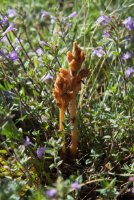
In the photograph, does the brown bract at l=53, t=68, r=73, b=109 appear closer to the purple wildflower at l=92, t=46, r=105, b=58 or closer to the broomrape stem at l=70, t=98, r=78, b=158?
the broomrape stem at l=70, t=98, r=78, b=158

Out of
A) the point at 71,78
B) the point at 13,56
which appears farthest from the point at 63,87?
the point at 13,56

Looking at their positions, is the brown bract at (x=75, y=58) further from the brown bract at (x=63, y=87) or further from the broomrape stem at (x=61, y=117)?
the broomrape stem at (x=61, y=117)

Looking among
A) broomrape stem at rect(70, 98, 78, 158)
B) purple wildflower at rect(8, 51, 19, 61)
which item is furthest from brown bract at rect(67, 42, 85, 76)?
purple wildflower at rect(8, 51, 19, 61)

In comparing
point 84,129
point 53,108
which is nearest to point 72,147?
point 84,129

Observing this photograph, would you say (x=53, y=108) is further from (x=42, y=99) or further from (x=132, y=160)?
(x=132, y=160)

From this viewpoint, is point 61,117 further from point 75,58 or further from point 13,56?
point 13,56

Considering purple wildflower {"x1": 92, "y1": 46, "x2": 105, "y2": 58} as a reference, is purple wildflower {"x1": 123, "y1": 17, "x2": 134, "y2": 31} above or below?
above

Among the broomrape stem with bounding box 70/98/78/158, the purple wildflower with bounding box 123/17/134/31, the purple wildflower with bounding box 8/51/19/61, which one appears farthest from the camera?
the purple wildflower with bounding box 123/17/134/31

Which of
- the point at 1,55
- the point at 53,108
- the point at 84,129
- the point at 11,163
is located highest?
the point at 1,55

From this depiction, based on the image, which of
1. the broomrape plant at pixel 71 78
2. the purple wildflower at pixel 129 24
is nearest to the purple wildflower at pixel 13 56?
the broomrape plant at pixel 71 78

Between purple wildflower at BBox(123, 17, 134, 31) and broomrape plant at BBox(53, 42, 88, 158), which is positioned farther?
purple wildflower at BBox(123, 17, 134, 31)

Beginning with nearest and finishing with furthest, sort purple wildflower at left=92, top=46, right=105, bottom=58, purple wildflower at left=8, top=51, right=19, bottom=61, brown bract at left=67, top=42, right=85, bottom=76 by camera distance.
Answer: brown bract at left=67, top=42, right=85, bottom=76 → purple wildflower at left=8, top=51, right=19, bottom=61 → purple wildflower at left=92, top=46, right=105, bottom=58
